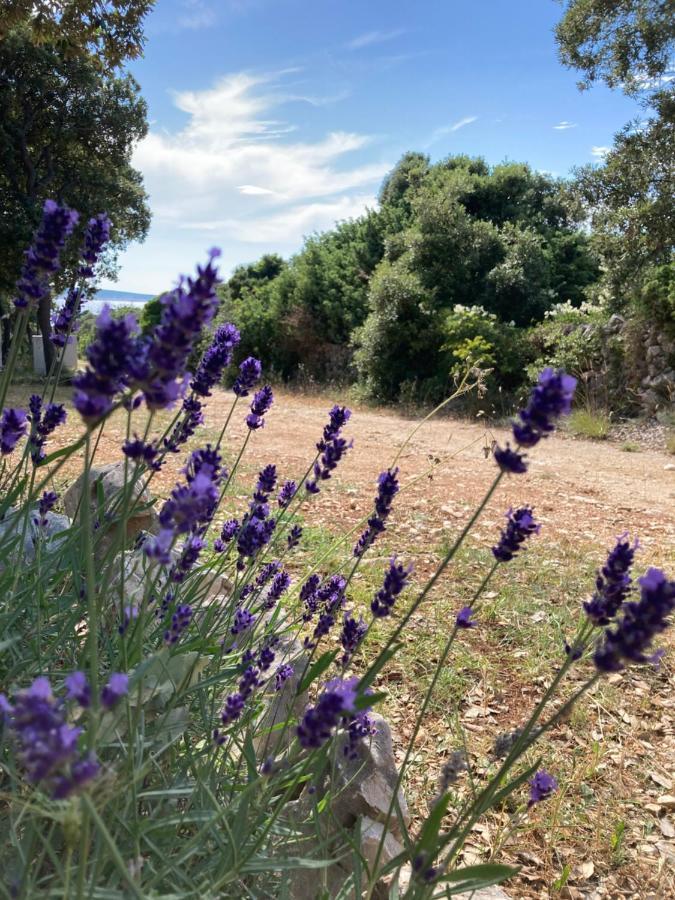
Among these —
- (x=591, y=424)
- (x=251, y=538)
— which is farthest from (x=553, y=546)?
(x=591, y=424)

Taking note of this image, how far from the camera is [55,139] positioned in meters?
13.4

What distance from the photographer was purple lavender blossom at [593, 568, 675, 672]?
0.81 meters

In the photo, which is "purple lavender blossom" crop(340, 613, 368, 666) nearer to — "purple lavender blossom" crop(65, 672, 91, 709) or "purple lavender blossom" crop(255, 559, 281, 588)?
"purple lavender blossom" crop(255, 559, 281, 588)

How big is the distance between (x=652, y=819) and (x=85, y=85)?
1534 centimetres

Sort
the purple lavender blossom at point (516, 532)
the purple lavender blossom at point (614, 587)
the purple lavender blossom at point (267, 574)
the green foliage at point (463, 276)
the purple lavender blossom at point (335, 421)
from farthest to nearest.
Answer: the green foliage at point (463, 276), the purple lavender blossom at point (267, 574), the purple lavender blossom at point (335, 421), the purple lavender blossom at point (516, 532), the purple lavender blossom at point (614, 587)

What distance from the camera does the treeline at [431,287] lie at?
489 inches

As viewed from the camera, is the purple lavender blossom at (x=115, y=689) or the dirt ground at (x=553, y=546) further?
the dirt ground at (x=553, y=546)

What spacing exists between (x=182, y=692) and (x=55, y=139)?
1510cm

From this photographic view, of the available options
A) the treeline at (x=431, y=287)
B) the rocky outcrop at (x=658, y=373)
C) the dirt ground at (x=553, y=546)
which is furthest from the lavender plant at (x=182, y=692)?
the treeline at (x=431, y=287)

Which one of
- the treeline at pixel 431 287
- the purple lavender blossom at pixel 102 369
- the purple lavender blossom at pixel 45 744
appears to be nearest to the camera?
the purple lavender blossom at pixel 45 744

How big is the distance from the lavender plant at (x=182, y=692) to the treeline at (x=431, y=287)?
1008 cm

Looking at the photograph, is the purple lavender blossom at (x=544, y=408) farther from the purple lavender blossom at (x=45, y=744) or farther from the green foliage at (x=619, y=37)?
the green foliage at (x=619, y=37)

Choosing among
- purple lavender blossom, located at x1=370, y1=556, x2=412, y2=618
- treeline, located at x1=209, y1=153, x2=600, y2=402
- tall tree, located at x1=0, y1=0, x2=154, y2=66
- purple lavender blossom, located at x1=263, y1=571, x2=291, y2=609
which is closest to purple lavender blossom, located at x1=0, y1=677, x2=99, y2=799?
purple lavender blossom, located at x1=370, y1=556, x2=412, y2=618

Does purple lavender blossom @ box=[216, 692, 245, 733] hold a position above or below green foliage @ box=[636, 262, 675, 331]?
below
